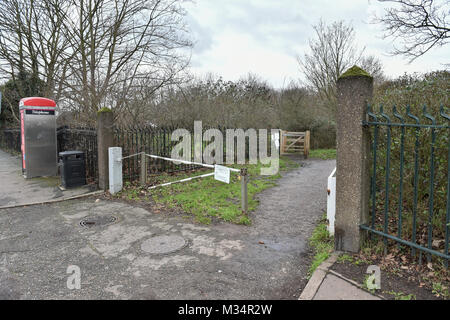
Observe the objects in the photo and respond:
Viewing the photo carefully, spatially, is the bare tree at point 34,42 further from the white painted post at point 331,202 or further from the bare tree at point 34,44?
the white painted post at point 331,202

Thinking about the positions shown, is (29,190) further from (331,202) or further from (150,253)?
(331,202)

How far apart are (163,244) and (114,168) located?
12.7 ft

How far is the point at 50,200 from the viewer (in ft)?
23.5

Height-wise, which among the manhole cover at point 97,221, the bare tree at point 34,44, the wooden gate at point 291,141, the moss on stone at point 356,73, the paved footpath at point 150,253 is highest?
the bare tree at point 34,44

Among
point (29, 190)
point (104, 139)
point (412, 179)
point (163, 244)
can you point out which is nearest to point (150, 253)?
point (163, 244)

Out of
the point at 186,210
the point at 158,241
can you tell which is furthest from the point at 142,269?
the point at 186,210

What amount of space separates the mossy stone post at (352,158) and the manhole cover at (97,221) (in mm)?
4030

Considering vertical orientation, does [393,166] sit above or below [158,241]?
above

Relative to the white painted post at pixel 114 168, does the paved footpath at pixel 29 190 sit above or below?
below

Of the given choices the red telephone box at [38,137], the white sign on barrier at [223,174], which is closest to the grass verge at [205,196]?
the white sign on barrier at [223,174]

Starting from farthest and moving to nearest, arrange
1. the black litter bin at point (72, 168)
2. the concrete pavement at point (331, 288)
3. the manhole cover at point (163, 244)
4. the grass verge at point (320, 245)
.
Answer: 1. the black litter bin at point (72, 168)
2. the manhole cover at point (163, 244)
3. the grass verge at point (320, 245)
4. the concrete pavement at point (331, 288)

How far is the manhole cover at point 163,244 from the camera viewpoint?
14.4ft
